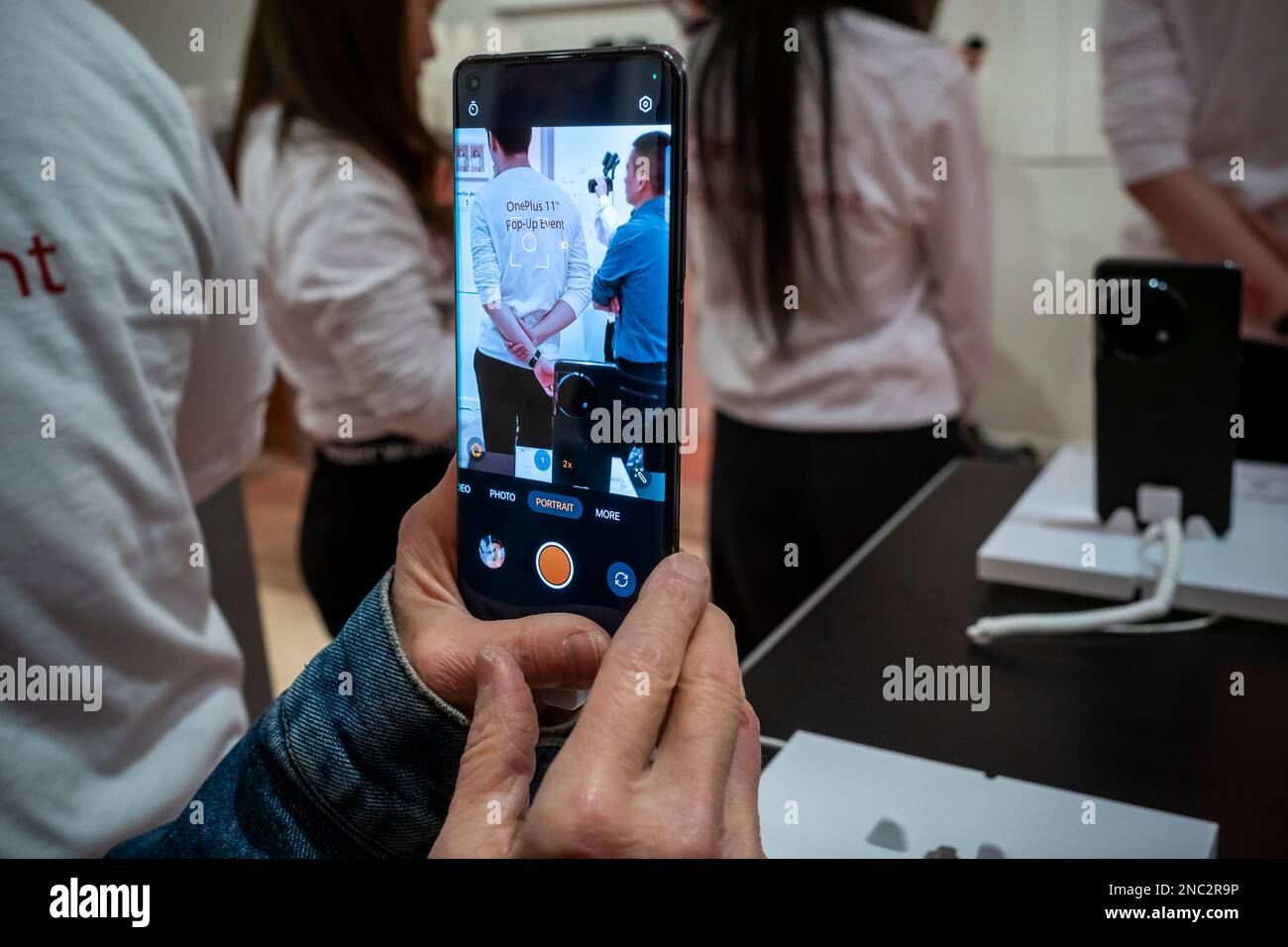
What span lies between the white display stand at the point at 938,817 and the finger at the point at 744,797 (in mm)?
172

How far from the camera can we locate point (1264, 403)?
115 cm

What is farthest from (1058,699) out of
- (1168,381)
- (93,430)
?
(93,430)

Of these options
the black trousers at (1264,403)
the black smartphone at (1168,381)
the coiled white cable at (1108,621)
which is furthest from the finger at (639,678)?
the black trousers at (1264,403)

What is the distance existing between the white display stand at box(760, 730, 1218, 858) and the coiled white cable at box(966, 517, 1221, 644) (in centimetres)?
17

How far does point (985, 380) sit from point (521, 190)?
8.59 ft

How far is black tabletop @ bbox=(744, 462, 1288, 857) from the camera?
56cm

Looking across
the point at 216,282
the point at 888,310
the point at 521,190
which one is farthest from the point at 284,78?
the point at 888,310

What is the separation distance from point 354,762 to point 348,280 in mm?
595

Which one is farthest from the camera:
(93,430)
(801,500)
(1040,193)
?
(1040,193)

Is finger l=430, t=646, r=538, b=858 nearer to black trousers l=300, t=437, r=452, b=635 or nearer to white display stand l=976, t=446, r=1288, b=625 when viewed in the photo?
black trousers l=300, t=437, r=452, b=635

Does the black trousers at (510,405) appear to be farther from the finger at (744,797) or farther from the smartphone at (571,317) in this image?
the finger at (744,797)

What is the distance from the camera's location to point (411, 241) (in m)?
0.89

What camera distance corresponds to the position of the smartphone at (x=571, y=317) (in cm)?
30

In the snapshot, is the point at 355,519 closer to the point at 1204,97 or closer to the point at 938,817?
the point at 938,817
